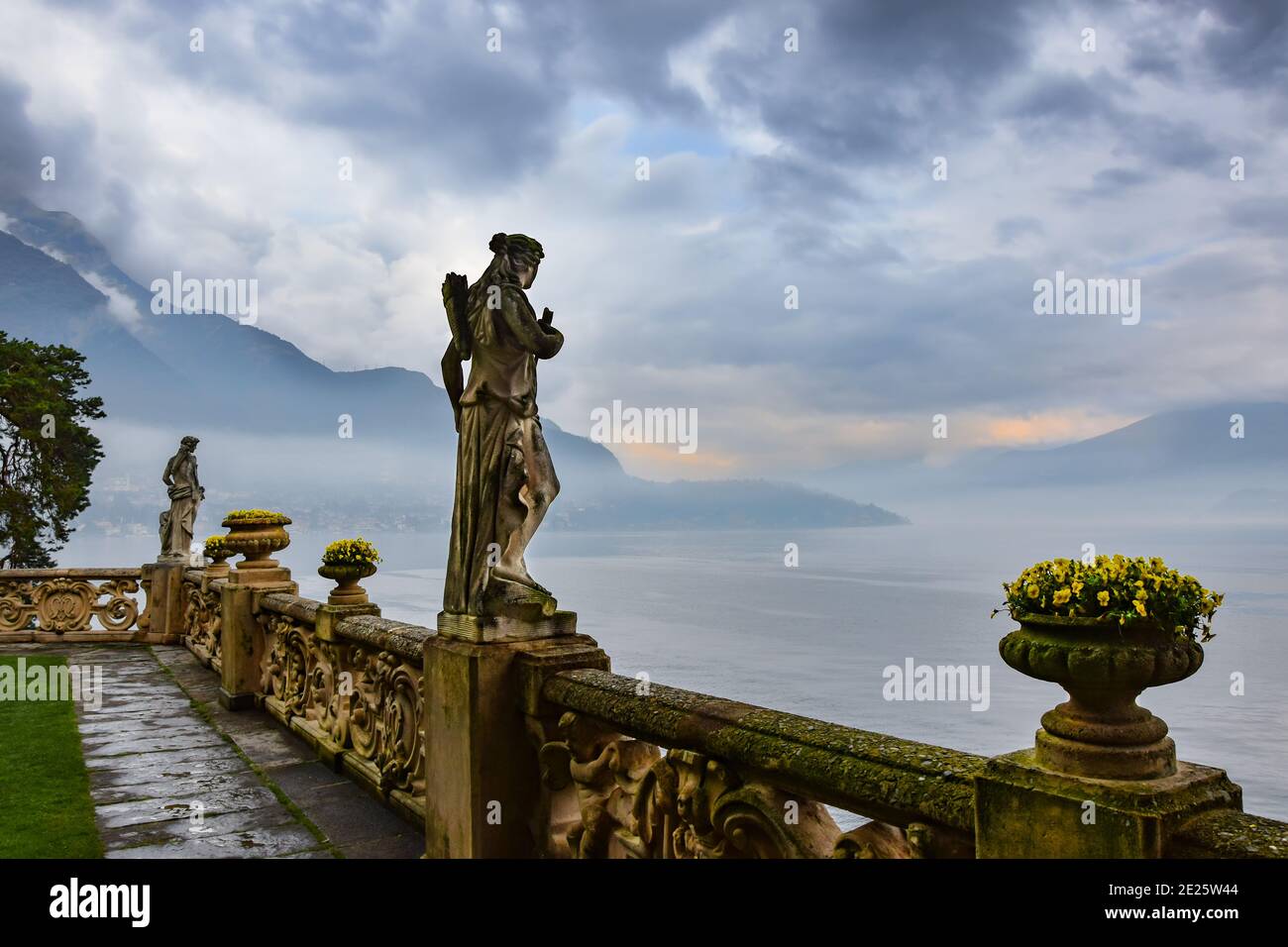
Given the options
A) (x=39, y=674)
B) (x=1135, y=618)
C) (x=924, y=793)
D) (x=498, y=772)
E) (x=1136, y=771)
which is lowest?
(x=39, y=674)

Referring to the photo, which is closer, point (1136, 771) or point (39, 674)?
point (1136, 771)

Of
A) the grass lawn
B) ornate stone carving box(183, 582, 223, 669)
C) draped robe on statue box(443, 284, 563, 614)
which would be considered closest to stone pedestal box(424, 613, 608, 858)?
draped robe on statue box(443, 284, 563, 614)

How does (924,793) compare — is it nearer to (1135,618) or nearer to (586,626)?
(1135,618)

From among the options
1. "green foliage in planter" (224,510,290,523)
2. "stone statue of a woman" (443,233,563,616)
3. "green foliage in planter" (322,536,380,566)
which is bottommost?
Answer: "green foliage in planter" (322,536,380,566)

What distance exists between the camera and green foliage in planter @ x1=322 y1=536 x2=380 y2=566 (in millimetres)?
7156

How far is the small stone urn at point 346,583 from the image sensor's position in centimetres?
708

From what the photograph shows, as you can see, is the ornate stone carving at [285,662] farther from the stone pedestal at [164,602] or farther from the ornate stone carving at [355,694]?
the stone pedestal at [164,602]

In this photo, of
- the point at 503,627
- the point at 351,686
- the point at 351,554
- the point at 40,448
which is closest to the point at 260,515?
the point at 351,554

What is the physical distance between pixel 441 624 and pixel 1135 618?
349cm

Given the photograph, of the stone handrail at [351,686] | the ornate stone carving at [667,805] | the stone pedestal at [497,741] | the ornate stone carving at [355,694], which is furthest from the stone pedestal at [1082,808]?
the ornate stone carving at [355,694]

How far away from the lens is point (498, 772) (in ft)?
13.7

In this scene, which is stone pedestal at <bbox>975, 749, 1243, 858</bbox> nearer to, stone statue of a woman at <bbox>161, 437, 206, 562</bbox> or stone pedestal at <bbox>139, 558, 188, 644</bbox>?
stone pedestal at <bbox>139, 558, 188, 644</bbox>

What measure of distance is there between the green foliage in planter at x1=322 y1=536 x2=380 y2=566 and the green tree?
18.4 m
